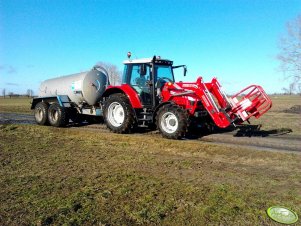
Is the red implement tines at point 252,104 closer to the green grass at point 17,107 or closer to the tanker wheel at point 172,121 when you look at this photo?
the tanker wheel at point 172,121

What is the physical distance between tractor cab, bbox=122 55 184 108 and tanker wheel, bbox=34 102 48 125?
5017 mm

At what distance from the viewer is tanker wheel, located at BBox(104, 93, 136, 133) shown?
36.3 ft

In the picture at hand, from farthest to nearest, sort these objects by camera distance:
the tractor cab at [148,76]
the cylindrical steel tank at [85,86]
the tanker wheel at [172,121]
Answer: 1. the cylindrical steel tank at [85,86]
2. the tractor cab at [148,76]
3. the tanker wheel at [172,121]

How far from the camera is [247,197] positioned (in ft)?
15.3

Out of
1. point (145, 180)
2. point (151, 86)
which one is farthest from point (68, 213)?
point (151, 86)

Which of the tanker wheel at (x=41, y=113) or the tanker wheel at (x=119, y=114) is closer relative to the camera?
the tanker wheel at (x=119, y=114)

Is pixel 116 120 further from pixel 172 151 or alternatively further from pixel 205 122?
pixel 172 151

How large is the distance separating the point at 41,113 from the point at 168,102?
745cm

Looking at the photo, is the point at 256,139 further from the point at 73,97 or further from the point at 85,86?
the point at 73,97

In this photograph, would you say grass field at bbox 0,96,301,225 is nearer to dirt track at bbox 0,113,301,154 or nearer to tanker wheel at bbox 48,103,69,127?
dirt track at bbox 0,113,301,154

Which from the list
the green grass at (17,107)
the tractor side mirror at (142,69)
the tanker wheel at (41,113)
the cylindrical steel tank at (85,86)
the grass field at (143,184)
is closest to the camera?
the grass field at (143,184)

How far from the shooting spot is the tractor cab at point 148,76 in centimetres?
1080

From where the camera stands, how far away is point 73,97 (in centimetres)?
1378

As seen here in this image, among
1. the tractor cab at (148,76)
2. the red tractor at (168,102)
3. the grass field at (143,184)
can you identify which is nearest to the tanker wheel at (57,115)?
the red tractor at (168,102)
